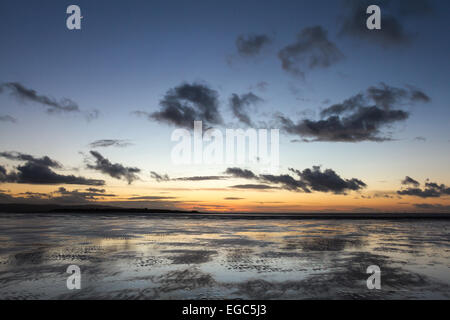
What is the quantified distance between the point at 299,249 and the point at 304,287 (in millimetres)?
7995

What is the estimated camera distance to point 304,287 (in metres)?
9.48

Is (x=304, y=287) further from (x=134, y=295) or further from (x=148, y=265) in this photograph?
(x=148, y=265)

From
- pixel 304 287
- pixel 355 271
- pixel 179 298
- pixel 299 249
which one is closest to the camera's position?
pixel 179 298

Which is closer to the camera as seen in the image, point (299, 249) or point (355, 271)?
point (355, 271)
